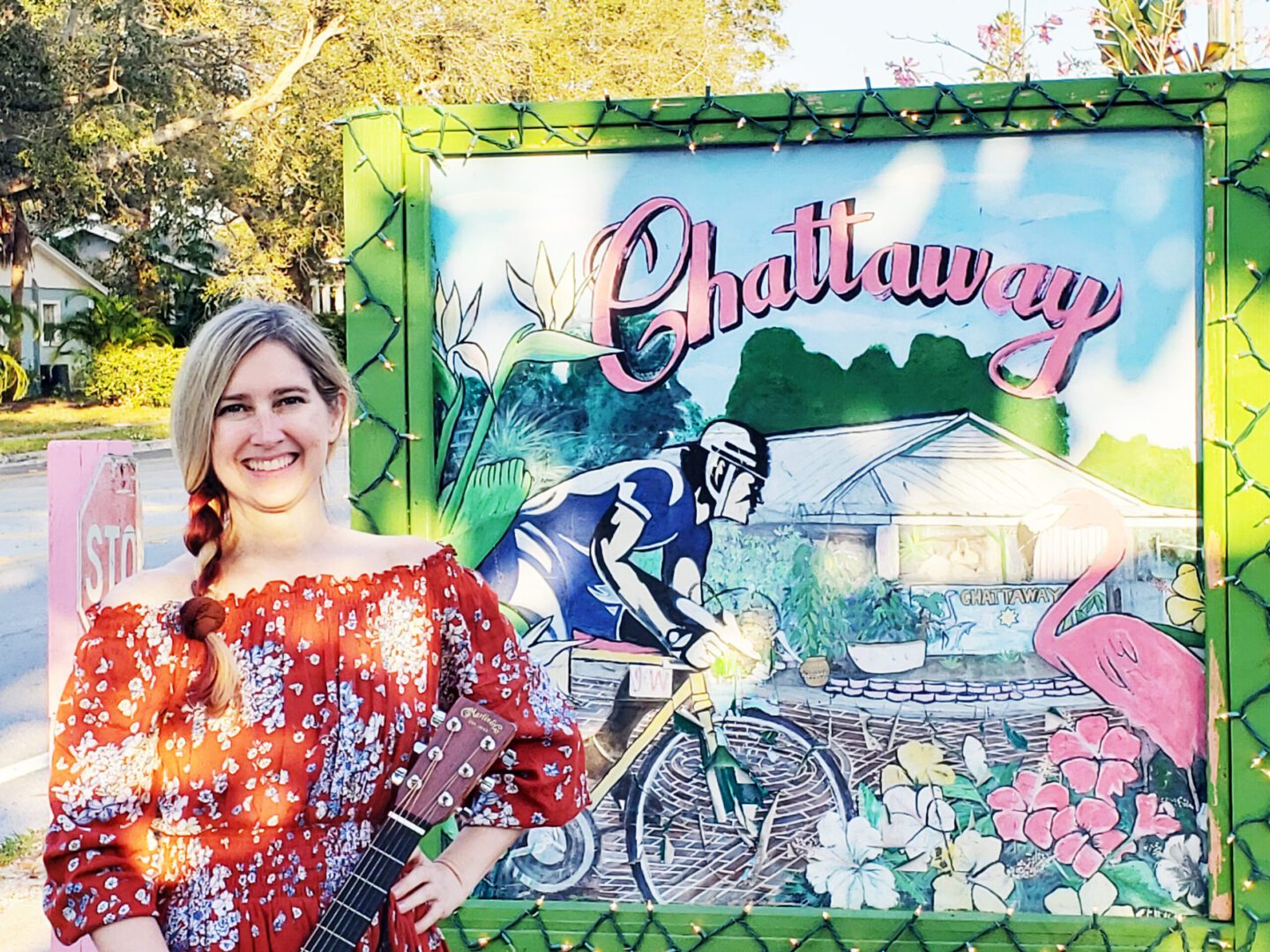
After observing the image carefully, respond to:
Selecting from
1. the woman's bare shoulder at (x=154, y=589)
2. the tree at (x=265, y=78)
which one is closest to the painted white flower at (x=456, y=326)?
the woman's bare shoulder at (x=154, y=589)

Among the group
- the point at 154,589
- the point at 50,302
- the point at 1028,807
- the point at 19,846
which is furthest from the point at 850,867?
the point at 50,302

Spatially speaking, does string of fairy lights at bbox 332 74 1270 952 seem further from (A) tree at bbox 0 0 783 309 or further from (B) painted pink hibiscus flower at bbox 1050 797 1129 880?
(A) tree at bbox 0 0 783 309

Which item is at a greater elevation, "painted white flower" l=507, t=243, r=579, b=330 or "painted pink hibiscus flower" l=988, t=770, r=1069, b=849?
"painted white flower" l=507, t=243, r=579, b=330

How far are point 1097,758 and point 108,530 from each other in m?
2.14

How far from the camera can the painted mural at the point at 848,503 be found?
10.5 ft

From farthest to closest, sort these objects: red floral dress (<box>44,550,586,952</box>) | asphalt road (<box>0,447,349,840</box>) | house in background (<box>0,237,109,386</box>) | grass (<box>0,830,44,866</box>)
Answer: house in background (<box>0,237,109,386</box>), asphalt road (<box>0,447,349,840</box>), grass (<box>0,830,44,866</box>), red floral dress (<box>44,550,586,952</box>)

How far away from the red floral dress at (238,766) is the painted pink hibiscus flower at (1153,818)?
180cm

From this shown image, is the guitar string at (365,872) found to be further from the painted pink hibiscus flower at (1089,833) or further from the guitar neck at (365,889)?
the painted pink hibiscus flower at (1089,833)

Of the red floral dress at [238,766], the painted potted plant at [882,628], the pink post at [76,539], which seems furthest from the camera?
the painted potted plant at [882,628]

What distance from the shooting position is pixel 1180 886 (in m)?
3.21

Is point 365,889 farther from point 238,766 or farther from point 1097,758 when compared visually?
point 1097,758

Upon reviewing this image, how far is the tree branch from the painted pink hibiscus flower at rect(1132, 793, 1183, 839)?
845 inches

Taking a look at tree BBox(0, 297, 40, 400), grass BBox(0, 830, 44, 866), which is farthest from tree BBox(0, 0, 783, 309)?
grass BBox(0, 830, 44, 866)

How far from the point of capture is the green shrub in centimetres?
3138
